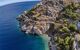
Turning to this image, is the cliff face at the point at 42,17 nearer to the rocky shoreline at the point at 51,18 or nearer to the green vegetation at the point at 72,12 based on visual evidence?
the rocky shoreline at the point at 51,18

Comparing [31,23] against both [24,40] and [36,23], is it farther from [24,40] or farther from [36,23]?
[24,40]

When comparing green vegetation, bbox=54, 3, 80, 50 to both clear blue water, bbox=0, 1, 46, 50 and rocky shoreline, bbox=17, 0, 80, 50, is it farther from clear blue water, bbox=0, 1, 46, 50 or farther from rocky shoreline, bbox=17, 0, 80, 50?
clear blue water, bbox=0, 1, 46, 50

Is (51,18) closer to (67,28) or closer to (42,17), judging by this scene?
(42,17)

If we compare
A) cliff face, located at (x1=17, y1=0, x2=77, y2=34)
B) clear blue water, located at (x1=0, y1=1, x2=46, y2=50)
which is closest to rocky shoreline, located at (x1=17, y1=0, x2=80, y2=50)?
cliff face, located at (x1=17, y1=0, x2=77, y2=34)

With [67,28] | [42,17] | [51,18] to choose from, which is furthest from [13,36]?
[67,28]

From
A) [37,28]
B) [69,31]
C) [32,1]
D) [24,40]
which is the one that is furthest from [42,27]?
[32,1]

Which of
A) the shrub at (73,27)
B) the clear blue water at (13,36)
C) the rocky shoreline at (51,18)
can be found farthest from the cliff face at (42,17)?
the shrub at (73,27)
